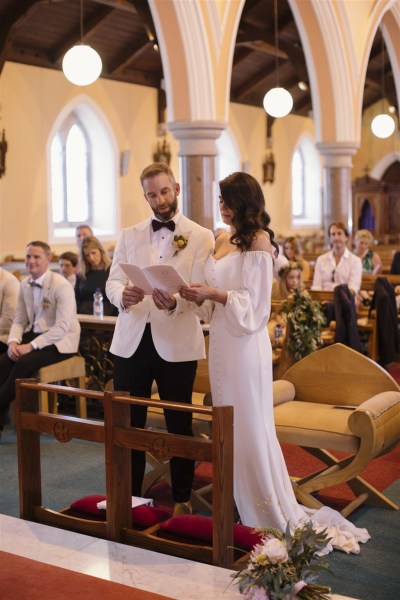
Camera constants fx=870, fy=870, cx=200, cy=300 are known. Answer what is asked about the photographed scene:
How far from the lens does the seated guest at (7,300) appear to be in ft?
21.5

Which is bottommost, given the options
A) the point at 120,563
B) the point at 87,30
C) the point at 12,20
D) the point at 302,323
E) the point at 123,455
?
the point at 120,563

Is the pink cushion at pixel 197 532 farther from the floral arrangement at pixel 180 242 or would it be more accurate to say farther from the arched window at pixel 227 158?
the arched window at pixel 227 158

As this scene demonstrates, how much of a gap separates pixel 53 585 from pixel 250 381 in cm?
153

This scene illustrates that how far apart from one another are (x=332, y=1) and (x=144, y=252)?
311 inches

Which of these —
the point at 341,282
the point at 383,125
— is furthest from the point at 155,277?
the point at 383,125

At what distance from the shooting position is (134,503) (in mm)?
3180

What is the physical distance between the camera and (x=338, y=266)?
849 centimetres

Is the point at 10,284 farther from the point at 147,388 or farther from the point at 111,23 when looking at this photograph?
the point at 111,23

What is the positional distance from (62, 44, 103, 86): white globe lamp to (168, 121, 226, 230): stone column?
1.11 m

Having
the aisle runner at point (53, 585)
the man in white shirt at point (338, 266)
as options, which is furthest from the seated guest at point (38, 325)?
the aisle runner at point (53, 585)

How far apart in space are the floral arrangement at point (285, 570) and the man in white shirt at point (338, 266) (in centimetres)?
600

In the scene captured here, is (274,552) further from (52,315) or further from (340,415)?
(52,315)

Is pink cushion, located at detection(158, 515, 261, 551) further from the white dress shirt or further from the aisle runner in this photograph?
the white dress shirt

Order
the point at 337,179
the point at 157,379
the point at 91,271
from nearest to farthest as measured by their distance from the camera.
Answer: the point at 157,379 < the point at 91,271 < the point at 337,179
